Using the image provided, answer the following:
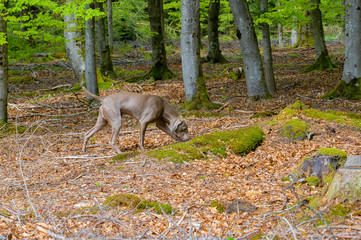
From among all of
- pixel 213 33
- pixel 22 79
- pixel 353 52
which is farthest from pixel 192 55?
pixel 213 33

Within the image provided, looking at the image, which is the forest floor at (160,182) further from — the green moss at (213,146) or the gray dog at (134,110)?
the gray dog at (134,110)

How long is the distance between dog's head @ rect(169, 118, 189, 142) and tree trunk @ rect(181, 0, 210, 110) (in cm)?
289

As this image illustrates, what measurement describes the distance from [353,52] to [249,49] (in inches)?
123

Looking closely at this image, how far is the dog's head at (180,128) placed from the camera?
824 centimetres

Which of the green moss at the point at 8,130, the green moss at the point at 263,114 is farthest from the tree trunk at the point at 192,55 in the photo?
the green moss at the point at 8,130

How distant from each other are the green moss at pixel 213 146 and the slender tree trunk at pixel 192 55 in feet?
11.0

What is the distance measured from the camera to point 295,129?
8.15 metres

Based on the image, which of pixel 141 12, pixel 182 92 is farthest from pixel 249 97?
pixel 141 12

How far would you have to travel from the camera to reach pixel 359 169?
430 cm

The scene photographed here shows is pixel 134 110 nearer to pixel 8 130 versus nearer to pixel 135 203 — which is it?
pixel 135 203

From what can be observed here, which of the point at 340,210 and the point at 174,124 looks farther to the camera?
the point at 174,124

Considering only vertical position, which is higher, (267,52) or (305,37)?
(305,37)

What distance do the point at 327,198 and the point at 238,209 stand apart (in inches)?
42.3

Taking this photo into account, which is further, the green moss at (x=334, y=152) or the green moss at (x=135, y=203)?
the green moss at (x=334, y=152)
